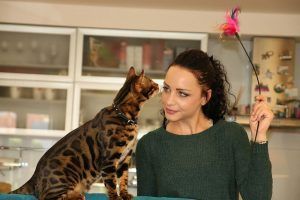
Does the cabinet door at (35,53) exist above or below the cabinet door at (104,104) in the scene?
above

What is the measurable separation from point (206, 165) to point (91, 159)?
47 cm

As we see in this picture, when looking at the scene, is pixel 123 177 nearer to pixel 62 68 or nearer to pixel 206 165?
pixel 206 165

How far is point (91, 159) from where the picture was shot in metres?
0.85

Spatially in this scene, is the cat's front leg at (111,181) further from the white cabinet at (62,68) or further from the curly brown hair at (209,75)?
the white cabinet at (62,68)

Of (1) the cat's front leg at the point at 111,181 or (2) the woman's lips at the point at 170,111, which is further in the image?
(2) the woman's lips at the point at 170,111

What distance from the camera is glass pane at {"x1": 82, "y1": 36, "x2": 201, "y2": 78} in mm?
3016

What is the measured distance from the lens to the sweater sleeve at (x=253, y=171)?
1107 millimetres

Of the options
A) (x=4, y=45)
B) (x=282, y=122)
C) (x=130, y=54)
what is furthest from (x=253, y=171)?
(x=4, y=45)

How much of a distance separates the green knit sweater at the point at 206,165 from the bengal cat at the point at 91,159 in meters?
0.36

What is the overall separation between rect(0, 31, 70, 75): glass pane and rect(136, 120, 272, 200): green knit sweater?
6.22 feet

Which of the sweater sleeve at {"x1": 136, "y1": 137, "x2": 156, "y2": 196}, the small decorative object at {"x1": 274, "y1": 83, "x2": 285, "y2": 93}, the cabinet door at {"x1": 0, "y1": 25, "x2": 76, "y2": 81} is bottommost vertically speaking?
the sweater sleeve at {"x1": 136, "y1": 137, "x2": 156, "y2": 196}

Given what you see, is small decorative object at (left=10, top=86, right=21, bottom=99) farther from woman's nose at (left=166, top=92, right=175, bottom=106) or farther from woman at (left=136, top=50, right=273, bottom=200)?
woman's nose at (left=166, top=92, right=175, bottom=106)

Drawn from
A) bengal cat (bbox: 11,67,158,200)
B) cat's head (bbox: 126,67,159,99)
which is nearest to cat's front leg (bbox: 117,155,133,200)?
bengal cat (bbox: 11,67,158,200)

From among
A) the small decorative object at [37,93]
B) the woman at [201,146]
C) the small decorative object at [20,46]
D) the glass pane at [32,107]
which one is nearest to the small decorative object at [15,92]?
the glass pane at [32,107]
